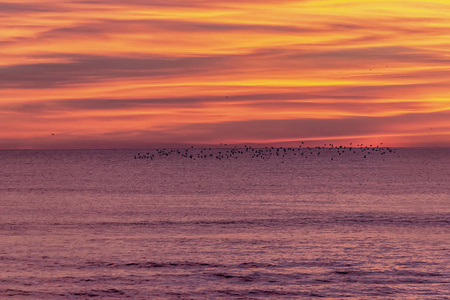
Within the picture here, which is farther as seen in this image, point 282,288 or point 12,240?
point 12,240

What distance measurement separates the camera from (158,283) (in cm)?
3834

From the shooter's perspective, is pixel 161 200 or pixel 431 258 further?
pixel 161 200

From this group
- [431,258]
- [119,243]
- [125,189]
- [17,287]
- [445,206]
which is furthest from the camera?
[125,189]

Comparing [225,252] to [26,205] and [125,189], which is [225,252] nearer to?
[26,205]

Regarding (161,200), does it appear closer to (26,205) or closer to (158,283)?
(26,205)

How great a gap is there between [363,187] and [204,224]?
6308cm

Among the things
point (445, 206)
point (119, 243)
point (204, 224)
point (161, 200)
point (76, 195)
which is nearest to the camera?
point (119, 243)

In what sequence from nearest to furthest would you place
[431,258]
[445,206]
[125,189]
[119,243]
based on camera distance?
[431,258] → [119,243] → [445,206] → [125,189]

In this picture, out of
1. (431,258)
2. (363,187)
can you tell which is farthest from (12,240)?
(363,187)

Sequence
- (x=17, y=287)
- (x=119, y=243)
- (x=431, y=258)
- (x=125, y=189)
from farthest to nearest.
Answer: (x=125, y=189), (x=119, y=243), (x=431, y=258), (x=17, y=287)

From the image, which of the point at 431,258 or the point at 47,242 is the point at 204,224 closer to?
the point at 47,242

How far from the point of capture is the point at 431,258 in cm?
4509

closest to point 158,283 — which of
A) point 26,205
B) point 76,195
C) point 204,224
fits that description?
point 204,224

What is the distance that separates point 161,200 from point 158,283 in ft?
177
